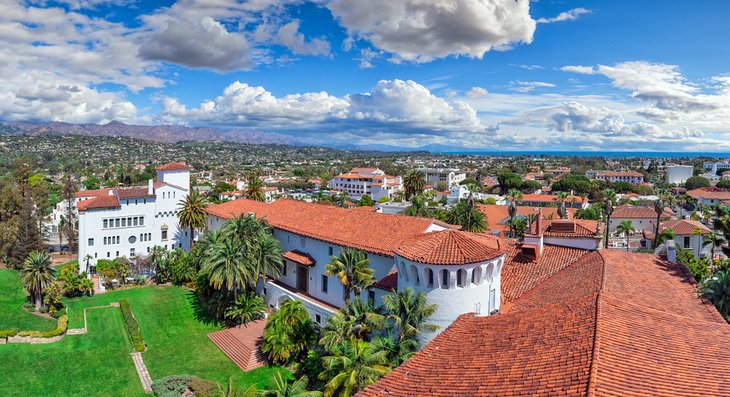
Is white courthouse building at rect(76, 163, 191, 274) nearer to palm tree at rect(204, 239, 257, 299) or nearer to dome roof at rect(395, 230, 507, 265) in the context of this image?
palm tree at rect(204, 239, 257, 299)

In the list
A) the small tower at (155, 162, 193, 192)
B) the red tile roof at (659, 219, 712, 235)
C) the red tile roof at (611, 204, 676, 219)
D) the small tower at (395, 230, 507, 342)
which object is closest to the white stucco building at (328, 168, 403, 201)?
the red tile roof at (611, 204, 676, 219)

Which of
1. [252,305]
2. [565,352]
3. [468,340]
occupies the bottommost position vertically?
[252,305]

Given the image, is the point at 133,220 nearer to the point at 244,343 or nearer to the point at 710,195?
the point at 244,343

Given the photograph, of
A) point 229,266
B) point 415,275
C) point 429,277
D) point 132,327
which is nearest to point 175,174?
point 132,327

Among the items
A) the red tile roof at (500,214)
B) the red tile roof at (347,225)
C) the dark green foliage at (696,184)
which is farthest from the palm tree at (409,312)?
the dark green foliage at (696,184)

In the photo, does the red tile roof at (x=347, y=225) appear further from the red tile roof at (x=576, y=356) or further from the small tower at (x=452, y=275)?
the red tile roof at (x=576, y=356)

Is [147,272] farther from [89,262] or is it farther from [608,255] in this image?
[608,255]

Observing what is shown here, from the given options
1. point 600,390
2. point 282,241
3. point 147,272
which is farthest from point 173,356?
point 600,390
